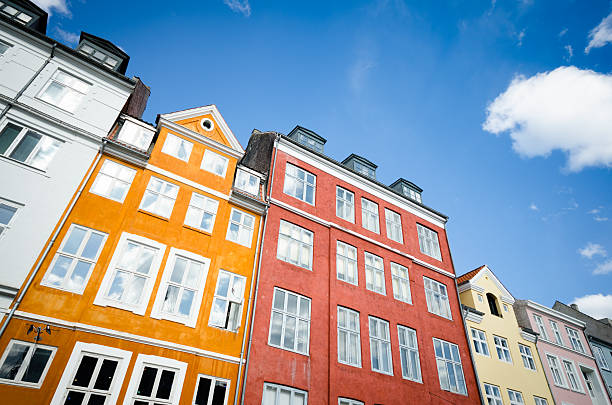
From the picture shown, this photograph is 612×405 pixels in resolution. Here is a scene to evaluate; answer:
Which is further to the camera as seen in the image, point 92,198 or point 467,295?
point 467,295

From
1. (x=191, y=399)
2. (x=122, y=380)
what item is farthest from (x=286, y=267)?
(x=122, y=380)

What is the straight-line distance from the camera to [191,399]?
13.3 m

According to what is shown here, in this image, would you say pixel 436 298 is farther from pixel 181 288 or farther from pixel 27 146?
pixel 27 146

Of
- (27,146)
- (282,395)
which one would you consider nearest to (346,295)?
(282,395)

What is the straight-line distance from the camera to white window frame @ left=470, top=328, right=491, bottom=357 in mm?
25109

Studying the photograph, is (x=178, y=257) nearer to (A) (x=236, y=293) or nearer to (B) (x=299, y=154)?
(A) (x=236, y=293)

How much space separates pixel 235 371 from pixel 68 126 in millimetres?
12514

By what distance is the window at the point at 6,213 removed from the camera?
12.7m

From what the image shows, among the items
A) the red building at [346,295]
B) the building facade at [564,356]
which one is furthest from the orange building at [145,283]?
the building facade at [564,356]

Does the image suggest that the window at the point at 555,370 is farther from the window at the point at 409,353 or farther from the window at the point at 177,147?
the window at the point at 177,147

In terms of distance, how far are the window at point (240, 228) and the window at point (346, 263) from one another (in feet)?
18.2

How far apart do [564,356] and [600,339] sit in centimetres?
974

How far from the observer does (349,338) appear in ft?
A: 61.5

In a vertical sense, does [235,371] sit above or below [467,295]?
below
